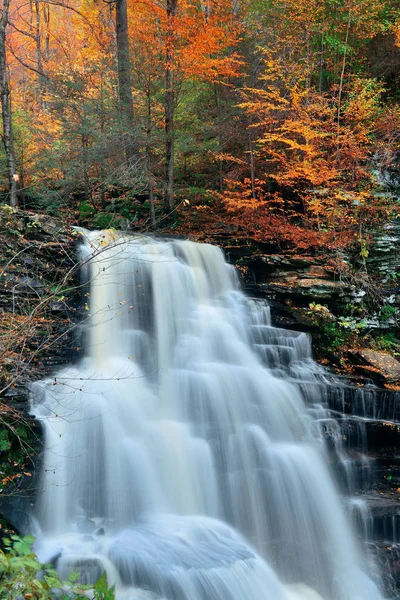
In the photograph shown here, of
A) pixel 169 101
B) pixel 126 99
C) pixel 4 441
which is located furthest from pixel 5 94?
pixel 4 441

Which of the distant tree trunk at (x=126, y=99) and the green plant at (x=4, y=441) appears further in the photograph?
the distant tree trunk at (x=126, y=99)

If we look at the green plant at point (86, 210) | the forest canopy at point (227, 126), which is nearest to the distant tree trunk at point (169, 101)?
the forest canopy at point (227, 126)

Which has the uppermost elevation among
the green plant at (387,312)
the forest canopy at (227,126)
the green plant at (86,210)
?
the forest canopy at (227,126)

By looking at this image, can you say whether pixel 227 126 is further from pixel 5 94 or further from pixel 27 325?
pixel 27 325

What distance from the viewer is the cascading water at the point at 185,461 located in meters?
4.81

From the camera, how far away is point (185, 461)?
6.04 metres

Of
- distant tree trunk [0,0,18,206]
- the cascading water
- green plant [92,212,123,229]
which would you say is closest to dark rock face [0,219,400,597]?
the cascading water

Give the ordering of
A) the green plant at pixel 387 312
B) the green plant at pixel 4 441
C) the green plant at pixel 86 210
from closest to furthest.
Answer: the green plant at pixel 4 441
the green plant at pixel 387 312
the green plant at pixel 86 210

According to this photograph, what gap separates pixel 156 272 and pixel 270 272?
2693 mm

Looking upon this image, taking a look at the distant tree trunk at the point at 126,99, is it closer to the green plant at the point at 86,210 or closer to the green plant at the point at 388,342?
the green plant at the point at 86,210

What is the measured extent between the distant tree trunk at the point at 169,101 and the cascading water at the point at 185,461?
395 centimetres

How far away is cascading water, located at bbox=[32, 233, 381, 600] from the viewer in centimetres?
481

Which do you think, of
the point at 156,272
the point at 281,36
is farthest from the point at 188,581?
the point at 281,36

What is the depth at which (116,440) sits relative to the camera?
5.86 meters
